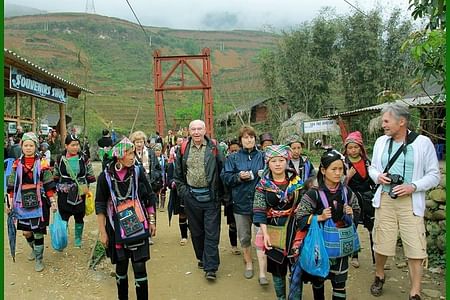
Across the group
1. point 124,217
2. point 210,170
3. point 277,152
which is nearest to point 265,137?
point 210,170

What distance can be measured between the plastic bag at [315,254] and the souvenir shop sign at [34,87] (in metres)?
8.45

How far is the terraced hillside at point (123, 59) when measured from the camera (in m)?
40.3

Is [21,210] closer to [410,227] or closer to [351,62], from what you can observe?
[410,227]

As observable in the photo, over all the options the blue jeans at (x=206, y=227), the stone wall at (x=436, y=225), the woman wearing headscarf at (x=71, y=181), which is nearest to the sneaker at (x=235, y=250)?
the blue jeans at (x=206, y=227)

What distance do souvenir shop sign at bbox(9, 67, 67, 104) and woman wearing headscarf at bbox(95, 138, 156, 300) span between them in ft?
23.6

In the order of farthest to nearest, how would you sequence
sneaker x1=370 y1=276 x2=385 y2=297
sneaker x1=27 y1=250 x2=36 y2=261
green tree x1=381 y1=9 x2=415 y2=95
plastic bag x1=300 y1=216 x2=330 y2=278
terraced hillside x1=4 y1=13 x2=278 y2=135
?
terraced hillside x1=4 y1=13 x2=278 y2=135 < green tree x1=381 y1=9 x2=415 y2=95 < sneaker x1=27 y1=250 x2=36 y2=261 < sneaker x1=370 y1=276 x2=385 y2=297 < plastic bag x1=300 y1=216 x2=330 y2=278

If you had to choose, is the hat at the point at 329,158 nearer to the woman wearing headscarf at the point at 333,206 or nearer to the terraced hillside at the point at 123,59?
the woman wearing headscarf at the point at 333,206

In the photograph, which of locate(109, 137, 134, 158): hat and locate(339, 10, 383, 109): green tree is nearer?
locate(109, 137, 134, 158): hat

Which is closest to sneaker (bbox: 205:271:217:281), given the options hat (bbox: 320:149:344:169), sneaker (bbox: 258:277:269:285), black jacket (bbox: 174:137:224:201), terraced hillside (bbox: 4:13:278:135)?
sneaker (bbox: 258:277:269:285)

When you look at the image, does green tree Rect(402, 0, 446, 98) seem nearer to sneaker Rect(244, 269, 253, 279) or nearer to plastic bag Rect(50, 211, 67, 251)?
Answer: sneaker Rect(244, 269, 253, 279)

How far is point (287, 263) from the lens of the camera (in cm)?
336

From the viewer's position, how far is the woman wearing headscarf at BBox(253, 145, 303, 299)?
330 cm

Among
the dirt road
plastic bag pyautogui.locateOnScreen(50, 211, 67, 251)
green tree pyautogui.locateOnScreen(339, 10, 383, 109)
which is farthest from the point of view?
green tree pyautogui.locateOnScreen(339, 10, 383, 109)

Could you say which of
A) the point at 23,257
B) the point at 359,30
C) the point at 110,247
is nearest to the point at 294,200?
the point at 110,247
